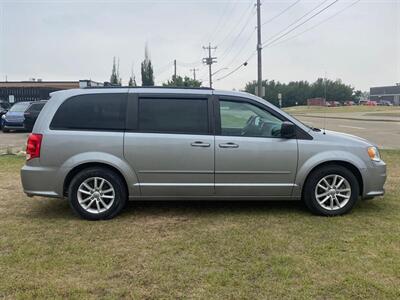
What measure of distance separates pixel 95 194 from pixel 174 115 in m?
1.44

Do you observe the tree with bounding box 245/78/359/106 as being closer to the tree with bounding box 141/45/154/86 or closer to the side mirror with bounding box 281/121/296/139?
the tree with bounding box 141/45/154/86

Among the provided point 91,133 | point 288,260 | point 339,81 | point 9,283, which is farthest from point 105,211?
point 339,81

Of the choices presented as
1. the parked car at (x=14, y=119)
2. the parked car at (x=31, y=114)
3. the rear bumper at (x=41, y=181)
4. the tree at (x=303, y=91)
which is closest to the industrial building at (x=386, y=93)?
the tree at (x=303, y=91)

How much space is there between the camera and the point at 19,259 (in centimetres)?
418

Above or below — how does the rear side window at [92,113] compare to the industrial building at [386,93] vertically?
below

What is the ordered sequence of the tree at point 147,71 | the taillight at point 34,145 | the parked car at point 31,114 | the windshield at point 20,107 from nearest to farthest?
the taillight at point 34,145 → the parked car at point 31,114 → the windshield at point 20,107 → the tree at point 147,71

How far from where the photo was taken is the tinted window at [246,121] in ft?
18.2

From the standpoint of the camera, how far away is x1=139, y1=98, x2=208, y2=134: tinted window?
5.49 metres

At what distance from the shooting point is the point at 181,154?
17.8ft

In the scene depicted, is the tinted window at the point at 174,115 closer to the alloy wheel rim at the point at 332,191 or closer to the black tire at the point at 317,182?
the black tire at the point at 317,182

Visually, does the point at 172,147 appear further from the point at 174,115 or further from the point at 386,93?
the point at 386,93

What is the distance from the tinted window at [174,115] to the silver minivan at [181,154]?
0.01 m

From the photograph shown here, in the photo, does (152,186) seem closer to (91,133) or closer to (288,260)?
(91,133)

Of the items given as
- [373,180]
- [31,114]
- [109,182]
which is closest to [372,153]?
[373,180]
